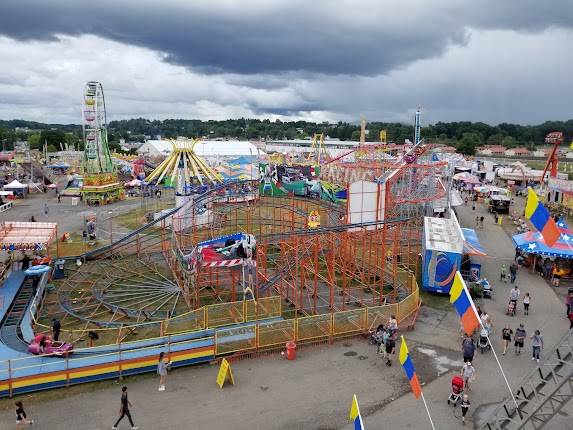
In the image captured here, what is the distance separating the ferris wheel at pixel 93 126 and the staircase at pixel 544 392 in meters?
54.8

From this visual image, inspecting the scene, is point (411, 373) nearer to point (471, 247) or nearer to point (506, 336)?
point (506, 336)

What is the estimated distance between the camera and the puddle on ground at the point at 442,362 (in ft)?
48.9

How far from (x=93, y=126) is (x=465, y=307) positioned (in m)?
55.3

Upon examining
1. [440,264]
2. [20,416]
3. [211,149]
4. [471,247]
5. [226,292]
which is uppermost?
[211,149]

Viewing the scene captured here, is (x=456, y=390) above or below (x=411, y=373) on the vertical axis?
below

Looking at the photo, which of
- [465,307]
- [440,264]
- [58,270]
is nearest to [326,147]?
[440,264]

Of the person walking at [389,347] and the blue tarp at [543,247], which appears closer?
the person walking at [389,347]

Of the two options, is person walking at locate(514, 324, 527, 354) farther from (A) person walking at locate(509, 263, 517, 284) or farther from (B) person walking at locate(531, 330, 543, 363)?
(A) person walking at locate(509, 263, 517, 284)

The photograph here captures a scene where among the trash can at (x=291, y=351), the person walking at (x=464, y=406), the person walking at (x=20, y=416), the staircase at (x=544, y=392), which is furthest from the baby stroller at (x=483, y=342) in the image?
the person walking at (x=20, y=416)

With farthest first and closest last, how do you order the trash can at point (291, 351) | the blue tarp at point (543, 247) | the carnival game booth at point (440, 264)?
1. the blue tarp at point (543, 247)
2. the carnival game booth at point (440, 264)
3. the trash can at point (291, 351)

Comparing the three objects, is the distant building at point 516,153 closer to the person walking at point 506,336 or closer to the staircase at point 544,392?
the person walking at point 506,336

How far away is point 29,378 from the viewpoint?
1326 centimetres

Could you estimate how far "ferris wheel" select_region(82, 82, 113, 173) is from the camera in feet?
183

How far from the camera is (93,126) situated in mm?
56688
